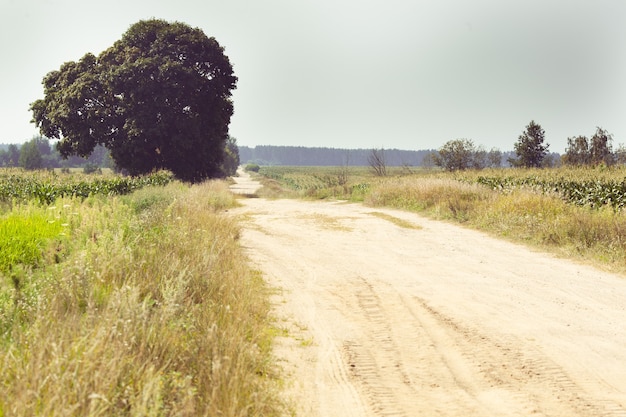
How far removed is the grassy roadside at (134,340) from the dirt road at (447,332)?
646 mm

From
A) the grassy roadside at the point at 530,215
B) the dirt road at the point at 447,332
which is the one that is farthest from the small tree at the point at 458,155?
the dirt road at the point at 447,332

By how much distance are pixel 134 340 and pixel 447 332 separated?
12.7 feet

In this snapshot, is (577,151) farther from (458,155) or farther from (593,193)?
(593,193)

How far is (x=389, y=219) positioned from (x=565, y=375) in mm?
13209

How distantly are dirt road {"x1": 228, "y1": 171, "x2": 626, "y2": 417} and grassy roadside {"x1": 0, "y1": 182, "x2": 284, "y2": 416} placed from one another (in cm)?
65

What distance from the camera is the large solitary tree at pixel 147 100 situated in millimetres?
31203

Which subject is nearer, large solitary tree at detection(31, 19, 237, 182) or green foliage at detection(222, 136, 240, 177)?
large solitary tree at detection(31, 19, 237, 182)

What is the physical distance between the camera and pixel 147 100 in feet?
104

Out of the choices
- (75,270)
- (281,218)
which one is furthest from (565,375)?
(281,218)

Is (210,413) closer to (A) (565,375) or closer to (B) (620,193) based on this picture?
(A) (565,375)

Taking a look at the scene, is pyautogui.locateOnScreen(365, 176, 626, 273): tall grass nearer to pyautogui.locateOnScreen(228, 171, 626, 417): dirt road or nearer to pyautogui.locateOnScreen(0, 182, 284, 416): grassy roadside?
pyautogui.locateOnScreen(228, 171, 626, 417): dirt road

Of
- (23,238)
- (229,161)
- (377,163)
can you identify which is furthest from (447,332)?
(229,161)

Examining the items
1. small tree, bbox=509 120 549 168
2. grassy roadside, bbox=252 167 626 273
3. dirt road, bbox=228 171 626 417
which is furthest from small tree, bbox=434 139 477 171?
dirt road, bbox=228 171 626 417

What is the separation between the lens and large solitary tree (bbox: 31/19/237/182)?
102 feet
